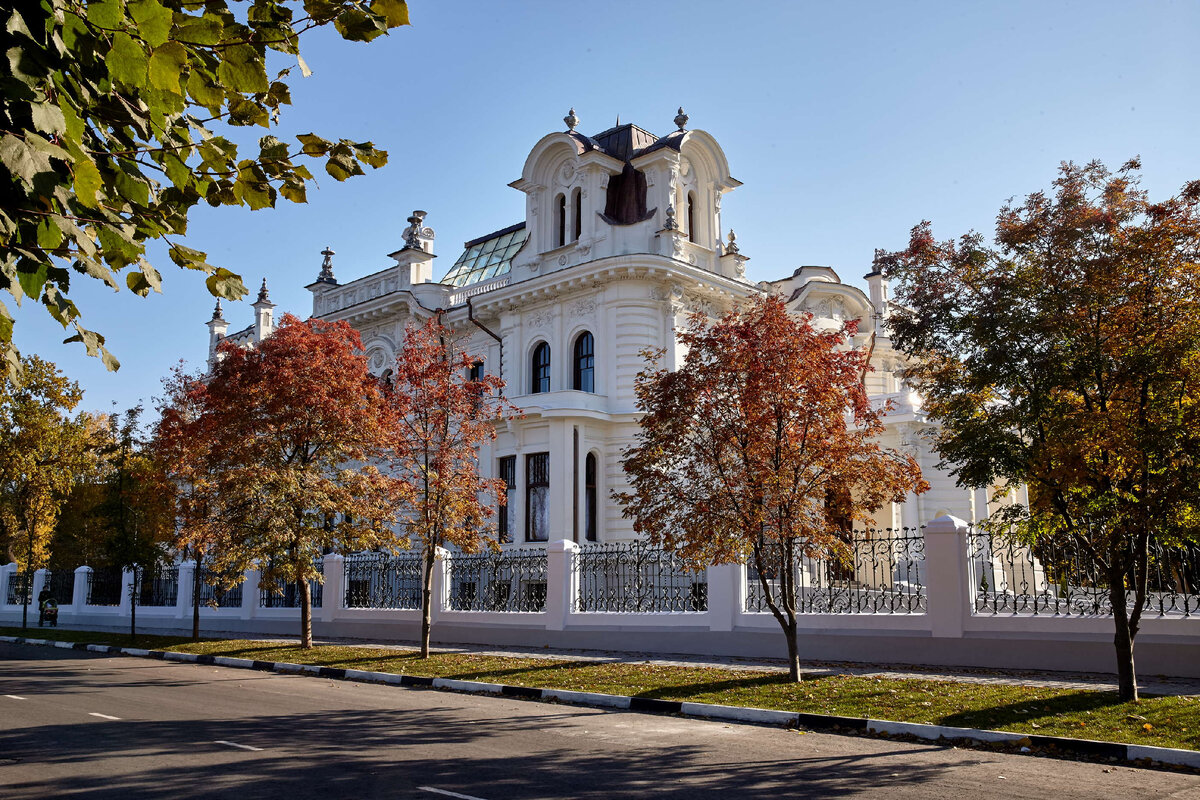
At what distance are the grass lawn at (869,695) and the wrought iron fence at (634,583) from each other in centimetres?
244

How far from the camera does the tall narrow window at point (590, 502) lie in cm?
2623

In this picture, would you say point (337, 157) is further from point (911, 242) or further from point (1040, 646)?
point (1040, 646)

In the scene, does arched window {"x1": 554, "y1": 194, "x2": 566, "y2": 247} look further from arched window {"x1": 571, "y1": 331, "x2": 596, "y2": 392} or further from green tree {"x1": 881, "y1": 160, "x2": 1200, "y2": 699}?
green tree {"x1": 881, "y1": 160, "x2": 1200, "y2": 699}

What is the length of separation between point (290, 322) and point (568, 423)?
8124 mm

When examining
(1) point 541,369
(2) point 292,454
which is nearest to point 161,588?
(2) point 292,454

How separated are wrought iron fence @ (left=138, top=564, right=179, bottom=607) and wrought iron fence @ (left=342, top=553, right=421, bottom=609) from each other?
317 inches

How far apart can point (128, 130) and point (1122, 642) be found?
419 inches

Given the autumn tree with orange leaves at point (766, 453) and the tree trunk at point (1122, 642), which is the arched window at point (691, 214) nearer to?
the autumn tree with orange leaves at point (766, 453)

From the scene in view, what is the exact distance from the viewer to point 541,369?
96.3 ft

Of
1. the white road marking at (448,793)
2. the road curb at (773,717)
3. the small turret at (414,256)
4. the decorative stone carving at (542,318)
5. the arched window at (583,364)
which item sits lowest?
the road curb at (773,717)

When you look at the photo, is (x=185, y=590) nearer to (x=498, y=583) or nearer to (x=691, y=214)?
(x=498, y=583)

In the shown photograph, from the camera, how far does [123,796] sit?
6828 millimetres

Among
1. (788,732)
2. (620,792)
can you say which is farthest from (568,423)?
(620,792)

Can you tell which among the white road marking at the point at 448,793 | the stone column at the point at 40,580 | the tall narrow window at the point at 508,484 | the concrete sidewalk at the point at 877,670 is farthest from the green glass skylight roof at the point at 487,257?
the white road marking at the point at 448,793
